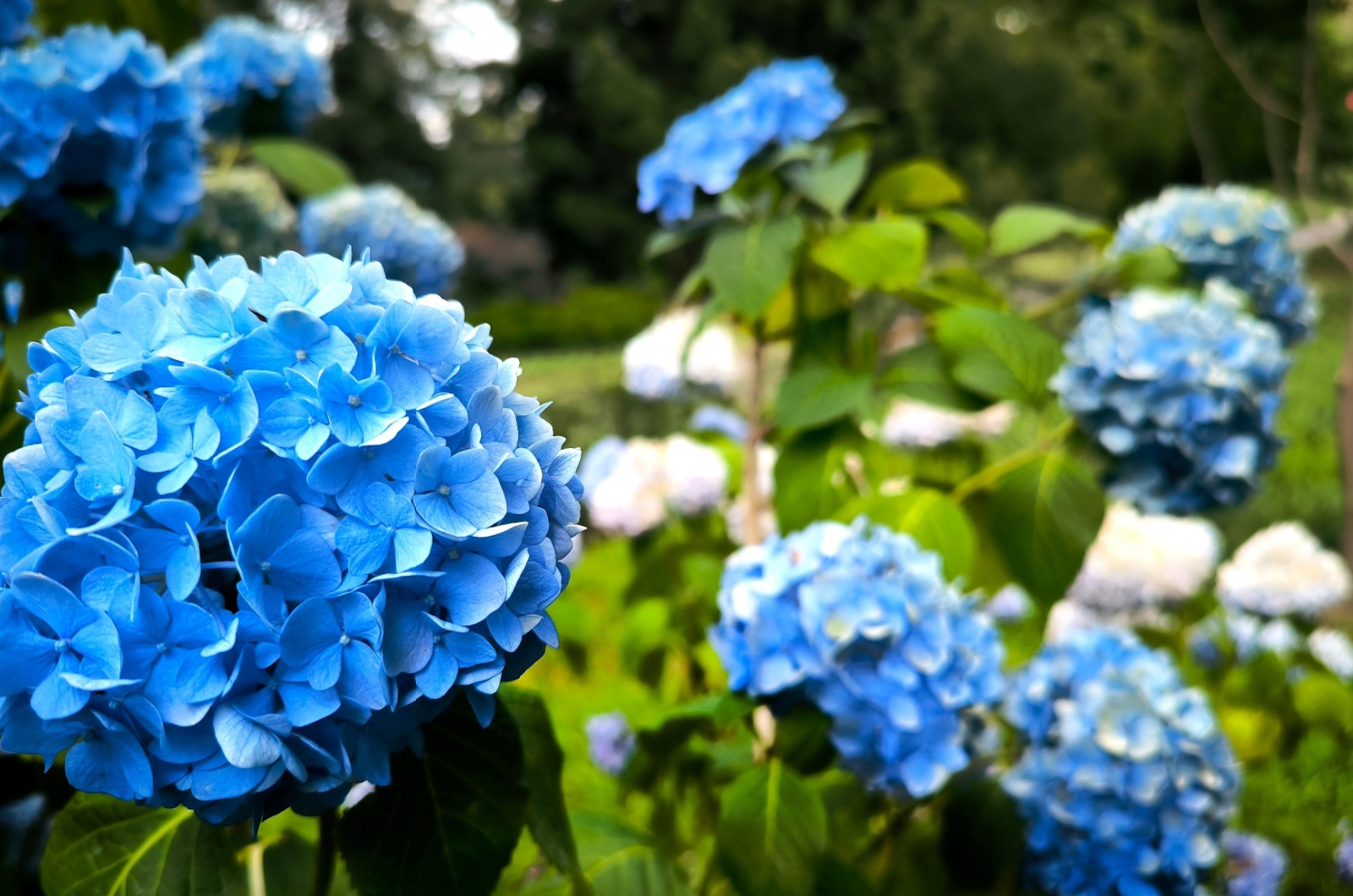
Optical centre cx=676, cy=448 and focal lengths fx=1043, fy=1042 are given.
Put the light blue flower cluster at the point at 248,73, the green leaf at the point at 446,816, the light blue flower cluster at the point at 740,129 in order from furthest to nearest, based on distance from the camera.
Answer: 1. the light blue flower cluster at the point at 248,73
2. the light blue flower cluster at the point at 740,129
3. the green leaf at the point at 446,816

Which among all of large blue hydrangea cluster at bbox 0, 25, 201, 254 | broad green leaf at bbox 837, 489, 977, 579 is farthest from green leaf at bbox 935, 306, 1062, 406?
large blue hydrangea cluster at bbox 0, 25, 201, 254

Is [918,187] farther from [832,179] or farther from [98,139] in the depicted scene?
[98,139]

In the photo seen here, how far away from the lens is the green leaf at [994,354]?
1188 millimetres

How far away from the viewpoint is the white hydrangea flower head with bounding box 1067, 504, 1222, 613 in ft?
6.52

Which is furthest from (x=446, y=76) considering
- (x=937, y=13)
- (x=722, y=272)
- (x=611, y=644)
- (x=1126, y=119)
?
(x=722, y=272)

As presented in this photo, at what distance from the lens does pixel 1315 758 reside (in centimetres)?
164

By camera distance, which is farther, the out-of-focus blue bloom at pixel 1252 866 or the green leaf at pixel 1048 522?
the out-of-focus blue bloom at pixel 1252 866

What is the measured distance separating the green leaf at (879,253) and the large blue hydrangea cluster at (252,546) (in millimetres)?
699

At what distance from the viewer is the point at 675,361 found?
2.11 m

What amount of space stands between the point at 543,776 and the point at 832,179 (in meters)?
0.80

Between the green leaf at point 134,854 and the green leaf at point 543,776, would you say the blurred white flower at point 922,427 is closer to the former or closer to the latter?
the green leaf at point 543,776

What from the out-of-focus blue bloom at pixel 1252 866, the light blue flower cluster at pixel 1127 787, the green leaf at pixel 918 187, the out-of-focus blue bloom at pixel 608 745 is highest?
the green leaf at pixel 918 187

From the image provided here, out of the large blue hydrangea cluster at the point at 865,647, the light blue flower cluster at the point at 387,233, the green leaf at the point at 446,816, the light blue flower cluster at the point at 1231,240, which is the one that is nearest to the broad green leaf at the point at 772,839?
the large blue hydrangea cluster at the point at 865,647

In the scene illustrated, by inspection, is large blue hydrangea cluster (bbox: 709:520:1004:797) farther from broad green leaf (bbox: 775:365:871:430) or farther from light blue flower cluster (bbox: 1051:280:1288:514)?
light blue flower cluster (bbox: 1051:280:1288:514)
